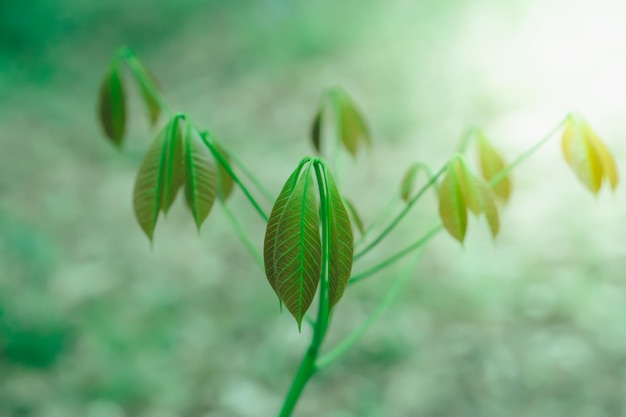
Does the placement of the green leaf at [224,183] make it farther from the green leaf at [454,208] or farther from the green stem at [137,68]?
the green leaf at [454,208]

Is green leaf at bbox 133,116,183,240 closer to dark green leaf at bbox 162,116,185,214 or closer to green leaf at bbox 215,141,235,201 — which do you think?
dark green leaf at bbox 162,116,185,214

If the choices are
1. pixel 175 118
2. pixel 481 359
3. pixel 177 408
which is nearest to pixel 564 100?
pixel 481 359

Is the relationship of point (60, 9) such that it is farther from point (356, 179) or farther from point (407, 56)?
point (356, 179)

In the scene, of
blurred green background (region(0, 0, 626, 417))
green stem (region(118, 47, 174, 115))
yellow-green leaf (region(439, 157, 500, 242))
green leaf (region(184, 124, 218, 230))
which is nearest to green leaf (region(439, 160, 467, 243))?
yellow-green leaf (region(439, 157, 500, 242))

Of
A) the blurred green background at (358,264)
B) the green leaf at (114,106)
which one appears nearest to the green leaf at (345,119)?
the green leaf at (114,106)

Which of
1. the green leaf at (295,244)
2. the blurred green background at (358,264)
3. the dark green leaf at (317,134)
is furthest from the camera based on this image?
the blurred green background at (358,264)

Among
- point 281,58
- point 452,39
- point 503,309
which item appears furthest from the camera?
point 281,58
